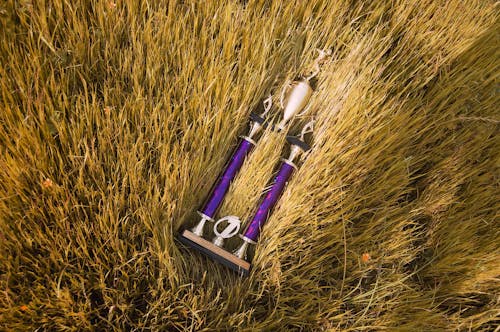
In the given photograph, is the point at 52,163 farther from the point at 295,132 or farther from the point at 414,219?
the point at 414,219

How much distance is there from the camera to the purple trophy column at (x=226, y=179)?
1084 mm

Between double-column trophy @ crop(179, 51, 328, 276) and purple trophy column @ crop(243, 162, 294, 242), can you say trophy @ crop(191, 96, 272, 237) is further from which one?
purple trophy column @ crop(243, 162, 294, 242)

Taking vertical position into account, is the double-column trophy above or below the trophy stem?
above

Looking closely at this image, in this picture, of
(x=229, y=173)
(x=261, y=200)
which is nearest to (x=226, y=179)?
(x=229, y=173)

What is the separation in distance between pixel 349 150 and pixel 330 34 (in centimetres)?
41

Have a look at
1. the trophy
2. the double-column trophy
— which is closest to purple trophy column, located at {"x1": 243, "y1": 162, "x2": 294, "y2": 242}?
the double-column trophy

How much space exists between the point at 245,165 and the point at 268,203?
5.2 inches

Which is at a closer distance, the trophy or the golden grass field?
the golden grass field

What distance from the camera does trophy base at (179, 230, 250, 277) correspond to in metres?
1.04

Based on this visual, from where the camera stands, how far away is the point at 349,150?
1171mm

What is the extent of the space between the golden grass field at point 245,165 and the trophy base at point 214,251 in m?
0.04

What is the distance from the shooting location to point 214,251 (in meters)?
1.05

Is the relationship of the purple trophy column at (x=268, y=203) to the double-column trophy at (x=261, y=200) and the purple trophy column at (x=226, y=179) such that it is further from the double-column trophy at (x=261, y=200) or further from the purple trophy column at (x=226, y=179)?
the purple trophy column at (x=226, y=179)

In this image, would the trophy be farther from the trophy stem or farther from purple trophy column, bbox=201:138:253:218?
the trophy stem
